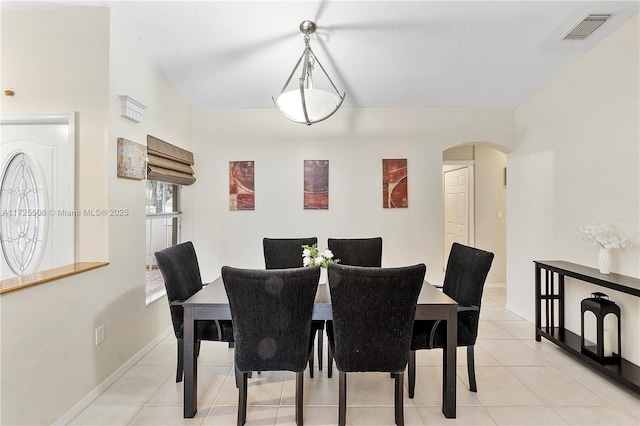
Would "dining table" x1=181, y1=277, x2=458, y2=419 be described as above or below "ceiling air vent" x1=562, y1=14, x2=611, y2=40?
below

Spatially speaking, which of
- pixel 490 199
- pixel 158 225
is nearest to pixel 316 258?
pixel 158 225

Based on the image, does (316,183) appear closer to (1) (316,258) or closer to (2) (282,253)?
(2) (282,253)

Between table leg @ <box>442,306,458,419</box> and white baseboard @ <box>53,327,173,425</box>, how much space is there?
2262 millimetres

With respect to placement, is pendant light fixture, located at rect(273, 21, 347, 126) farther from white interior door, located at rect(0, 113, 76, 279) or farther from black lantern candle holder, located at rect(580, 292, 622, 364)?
black lantern candle holder, located at rect(580, 292, 622, 364)

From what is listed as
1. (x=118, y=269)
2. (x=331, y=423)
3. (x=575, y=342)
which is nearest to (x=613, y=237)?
(x=575, y=342)

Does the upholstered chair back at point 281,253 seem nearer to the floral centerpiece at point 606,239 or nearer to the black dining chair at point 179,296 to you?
the black dining chair at point 179,296

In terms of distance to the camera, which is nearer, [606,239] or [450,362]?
[450,362]

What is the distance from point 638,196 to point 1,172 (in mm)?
4724

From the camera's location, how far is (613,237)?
2.50 meters

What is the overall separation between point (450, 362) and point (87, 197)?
8.84 feet

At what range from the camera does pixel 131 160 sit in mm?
2596

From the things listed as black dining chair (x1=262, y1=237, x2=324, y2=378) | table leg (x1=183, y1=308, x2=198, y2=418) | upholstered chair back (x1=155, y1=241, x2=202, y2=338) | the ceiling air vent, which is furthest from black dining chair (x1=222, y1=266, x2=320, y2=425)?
the ceiling air vent

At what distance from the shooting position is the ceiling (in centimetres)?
239

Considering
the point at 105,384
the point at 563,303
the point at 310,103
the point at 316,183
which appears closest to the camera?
the point at 310,103
